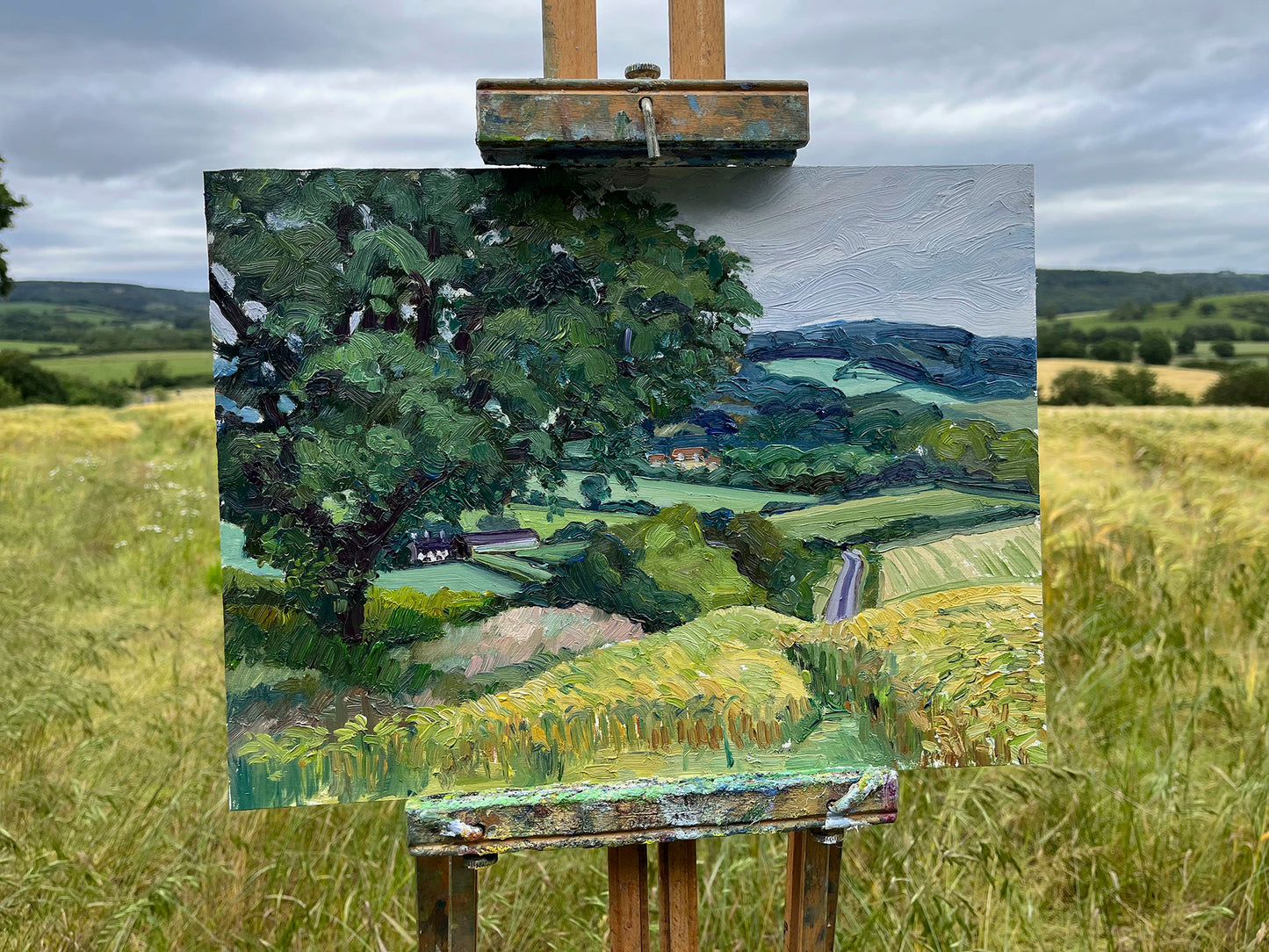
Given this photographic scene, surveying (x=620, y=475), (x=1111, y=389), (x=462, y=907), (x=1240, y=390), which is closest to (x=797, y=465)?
(x=620, y=475)

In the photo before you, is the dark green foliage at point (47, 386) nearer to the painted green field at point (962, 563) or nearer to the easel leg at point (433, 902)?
the easel leg at point (433, 902)

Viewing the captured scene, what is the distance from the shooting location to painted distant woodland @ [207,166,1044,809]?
1584 millimetres

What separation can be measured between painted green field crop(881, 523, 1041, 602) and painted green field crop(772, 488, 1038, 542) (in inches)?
2.0

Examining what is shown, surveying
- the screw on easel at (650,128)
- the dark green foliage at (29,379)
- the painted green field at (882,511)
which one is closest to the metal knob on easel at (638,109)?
the screw on easel at (650,128)

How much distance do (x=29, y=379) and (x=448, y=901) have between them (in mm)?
21033

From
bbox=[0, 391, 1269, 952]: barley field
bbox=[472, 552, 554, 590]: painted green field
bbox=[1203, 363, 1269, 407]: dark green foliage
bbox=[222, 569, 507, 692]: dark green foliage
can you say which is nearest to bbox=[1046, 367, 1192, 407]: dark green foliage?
bbox=[1203, 363, 1269, 407]: dark green foliage

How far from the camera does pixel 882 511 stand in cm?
173

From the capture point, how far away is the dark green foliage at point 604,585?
1.66 metres

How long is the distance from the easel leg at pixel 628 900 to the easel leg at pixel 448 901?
284 millimetres

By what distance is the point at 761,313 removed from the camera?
1669 mm

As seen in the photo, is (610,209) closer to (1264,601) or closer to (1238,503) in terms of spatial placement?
(1264,601)

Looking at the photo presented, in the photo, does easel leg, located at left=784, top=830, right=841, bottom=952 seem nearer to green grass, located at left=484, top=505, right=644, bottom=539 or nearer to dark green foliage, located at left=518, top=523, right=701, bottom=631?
dark green foliage, located at left=518, top=523, right=701, bottom=631

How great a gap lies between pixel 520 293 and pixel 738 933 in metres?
1.92

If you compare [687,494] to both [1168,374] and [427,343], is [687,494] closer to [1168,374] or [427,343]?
[427,343]
